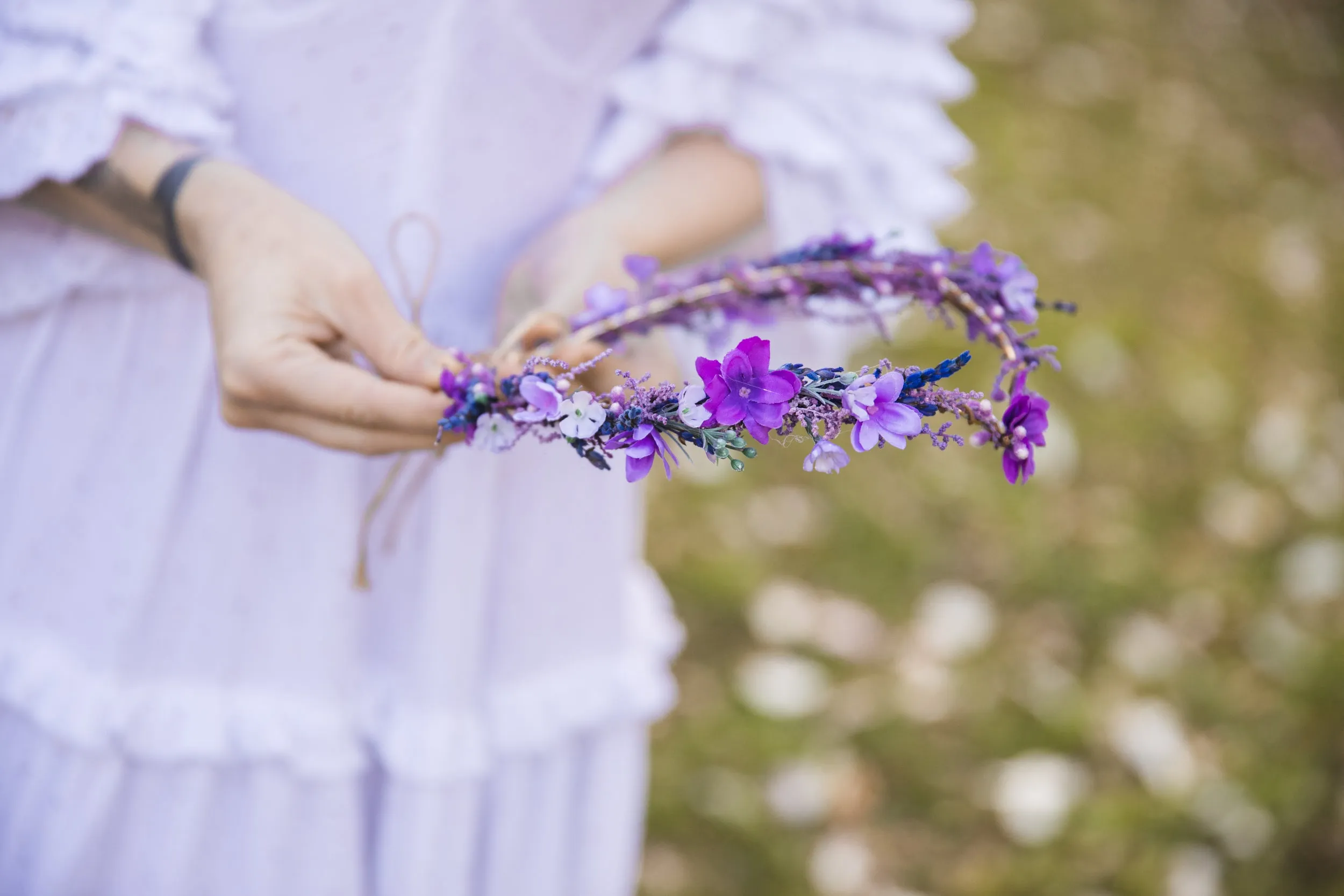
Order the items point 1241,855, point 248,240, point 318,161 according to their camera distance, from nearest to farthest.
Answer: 1. point 248,240
2. point 318,161
3. point 1241,855

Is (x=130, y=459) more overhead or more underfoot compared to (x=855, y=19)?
more underfoot

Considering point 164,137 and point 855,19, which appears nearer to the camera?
point 164,137

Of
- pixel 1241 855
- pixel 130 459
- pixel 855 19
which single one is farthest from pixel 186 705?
pixel 1241 855

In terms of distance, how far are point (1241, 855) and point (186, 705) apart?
230cm

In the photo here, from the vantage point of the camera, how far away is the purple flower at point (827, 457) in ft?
2.51

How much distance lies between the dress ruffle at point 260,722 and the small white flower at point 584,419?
0.61 m

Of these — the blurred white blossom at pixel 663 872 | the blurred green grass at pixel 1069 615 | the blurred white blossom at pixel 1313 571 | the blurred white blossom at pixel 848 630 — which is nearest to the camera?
the blurred white blossom at pixel 663 872

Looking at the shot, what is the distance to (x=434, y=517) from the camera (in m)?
1.28

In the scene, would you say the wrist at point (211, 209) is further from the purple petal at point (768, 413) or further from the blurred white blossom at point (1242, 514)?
the blurred white blossom at point (1242, 514)

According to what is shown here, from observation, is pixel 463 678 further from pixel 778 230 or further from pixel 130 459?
pixel 778 230

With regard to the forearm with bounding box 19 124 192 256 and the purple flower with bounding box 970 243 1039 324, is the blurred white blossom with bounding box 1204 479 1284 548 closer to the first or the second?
the purple flower with bounding box 970 243 1039 324

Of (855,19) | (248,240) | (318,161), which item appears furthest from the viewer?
(855,19)

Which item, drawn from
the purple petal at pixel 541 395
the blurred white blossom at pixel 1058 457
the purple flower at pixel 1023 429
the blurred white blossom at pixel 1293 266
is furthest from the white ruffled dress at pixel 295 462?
the blurred white blossom at pixel 1293 266

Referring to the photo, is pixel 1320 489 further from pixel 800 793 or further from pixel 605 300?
pixel 605 300
